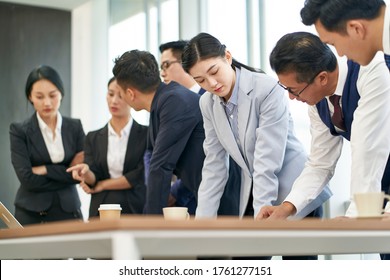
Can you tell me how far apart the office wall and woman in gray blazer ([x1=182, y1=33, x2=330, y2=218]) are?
3.64 meters

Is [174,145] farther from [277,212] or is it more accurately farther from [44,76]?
[44,76]

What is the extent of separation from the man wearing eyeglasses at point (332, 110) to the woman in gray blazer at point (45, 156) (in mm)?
2030

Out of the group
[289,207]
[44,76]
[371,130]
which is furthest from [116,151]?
[371,130]

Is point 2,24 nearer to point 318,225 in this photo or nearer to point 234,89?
point 234,89

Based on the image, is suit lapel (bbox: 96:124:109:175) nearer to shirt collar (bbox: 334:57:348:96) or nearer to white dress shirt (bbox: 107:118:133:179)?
white dress shirt (bbox: 107:118:133:179)

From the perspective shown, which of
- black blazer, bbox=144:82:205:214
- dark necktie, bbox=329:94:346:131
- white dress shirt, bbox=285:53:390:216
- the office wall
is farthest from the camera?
the office wall

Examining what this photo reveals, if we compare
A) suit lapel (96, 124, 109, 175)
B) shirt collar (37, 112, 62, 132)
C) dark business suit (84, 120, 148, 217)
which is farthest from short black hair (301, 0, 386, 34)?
shirt collar (37, 112, 62, 132)

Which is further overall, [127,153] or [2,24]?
[2,24]

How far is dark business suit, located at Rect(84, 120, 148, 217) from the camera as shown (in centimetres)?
374

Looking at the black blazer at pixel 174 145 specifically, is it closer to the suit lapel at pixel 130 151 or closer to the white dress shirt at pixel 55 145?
the suit lapel at pixel 130 151

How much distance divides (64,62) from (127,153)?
301cm

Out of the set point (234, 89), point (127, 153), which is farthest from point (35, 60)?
point (234, 89)

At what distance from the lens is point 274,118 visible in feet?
8.61

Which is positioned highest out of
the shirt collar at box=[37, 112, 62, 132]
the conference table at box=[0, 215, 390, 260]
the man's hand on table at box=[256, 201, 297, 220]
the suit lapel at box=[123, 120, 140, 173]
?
the shirt collar at box=[37, 112, 62, 132]
